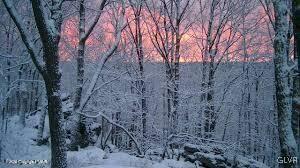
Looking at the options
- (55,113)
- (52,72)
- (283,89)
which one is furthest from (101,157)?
(283,89)

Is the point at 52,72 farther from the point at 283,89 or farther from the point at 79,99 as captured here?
the point at 79,99

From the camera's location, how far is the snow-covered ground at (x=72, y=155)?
13.8 m

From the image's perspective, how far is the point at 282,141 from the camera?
868cm

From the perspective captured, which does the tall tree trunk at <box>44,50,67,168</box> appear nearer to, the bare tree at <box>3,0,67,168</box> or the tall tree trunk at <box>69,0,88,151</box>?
the bare tree at <box>3,0,67,168</box>

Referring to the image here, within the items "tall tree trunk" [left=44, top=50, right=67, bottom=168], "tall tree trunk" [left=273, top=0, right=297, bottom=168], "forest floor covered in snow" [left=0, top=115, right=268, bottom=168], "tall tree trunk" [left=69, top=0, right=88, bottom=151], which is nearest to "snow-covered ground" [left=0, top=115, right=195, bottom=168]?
"forest floor covered in snow" [left=0, top=115, right=268, bottom=168]

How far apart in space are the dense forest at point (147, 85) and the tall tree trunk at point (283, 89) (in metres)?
0.03

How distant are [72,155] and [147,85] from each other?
10.7 m

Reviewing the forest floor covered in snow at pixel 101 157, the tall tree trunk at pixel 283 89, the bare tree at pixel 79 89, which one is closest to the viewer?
the tall tree trunk at pixel 283 89

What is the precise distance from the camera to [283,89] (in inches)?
353

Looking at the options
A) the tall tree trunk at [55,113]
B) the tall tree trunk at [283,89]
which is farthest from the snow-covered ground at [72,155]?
the tall tree trunk at [283,89]

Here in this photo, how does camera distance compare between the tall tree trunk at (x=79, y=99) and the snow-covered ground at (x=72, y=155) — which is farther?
the tall tree trunk at (x=79, y=99)

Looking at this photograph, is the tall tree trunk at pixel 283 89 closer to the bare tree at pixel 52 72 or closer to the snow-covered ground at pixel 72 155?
the snow-covered ground at pixel 72 155

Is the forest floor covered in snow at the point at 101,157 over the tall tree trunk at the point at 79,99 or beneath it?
beneath

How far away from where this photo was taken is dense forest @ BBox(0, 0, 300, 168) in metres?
9.25
